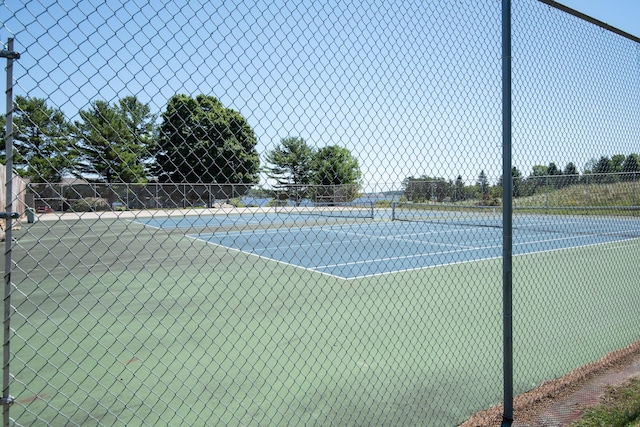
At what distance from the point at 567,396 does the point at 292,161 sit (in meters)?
2.89

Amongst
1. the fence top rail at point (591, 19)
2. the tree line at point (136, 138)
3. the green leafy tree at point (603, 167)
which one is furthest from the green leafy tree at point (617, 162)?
the tree line at point (136, 138)

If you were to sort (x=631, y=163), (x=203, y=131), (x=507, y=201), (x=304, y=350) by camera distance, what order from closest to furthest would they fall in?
1. (x=203, y=131)
2. (x=507, y=201)
3. (x=304, y=350)
4. (x=631, y=163)

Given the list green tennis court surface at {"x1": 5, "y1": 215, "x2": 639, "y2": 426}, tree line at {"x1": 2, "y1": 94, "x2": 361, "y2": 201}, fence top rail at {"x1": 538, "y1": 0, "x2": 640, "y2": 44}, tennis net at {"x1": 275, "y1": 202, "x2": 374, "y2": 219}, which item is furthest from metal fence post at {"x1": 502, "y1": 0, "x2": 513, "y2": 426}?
tennis net at {"x1": 275, "y1": 202, "x2": 374, "y2": 219}

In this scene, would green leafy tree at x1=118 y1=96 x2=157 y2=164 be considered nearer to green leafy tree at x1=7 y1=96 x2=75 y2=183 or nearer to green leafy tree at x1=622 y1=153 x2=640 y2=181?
green leafy tree at x1=7 y1=96 x2=75 y2=183

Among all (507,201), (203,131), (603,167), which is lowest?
(507,201)

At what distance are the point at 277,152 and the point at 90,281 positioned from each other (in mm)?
7147

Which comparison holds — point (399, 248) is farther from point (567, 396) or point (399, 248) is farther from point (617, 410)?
point (617, 410)

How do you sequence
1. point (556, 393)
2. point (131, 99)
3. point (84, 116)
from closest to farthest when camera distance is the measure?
point (84, 116) → point (131, 99) → point (556, 393)

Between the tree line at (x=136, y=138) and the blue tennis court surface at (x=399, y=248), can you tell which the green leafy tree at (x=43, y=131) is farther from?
the blue tennis court surface at (x=399, y=248)

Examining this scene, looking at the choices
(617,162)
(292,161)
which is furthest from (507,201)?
(617,162)

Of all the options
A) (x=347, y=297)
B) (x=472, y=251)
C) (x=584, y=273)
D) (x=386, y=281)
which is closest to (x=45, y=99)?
(x=347, y=297)

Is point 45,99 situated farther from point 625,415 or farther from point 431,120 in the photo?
point 625,415

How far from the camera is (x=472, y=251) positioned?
39.0 feet

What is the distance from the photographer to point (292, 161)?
3611 millimetres
